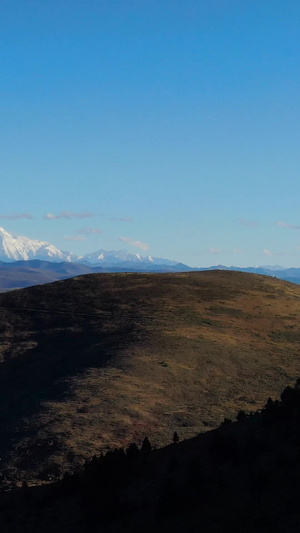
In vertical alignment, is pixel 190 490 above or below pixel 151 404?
above

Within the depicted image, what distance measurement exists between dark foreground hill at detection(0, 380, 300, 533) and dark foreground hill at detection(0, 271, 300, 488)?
1263cm

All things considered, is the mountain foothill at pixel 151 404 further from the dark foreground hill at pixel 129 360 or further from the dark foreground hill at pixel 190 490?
the dark foreground hill at pixel 129 360

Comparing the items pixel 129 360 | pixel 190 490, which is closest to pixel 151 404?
pixel 129 360

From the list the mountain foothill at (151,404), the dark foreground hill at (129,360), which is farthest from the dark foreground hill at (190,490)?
the dark foreground hill at (129,360)

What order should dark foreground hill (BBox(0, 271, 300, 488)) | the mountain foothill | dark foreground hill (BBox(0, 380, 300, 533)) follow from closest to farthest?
dark foreground hill (BBox(0, 380, 300, 533)) < the mountain foothill < dark foreground hill (BBox(0, 271, 300, 488))

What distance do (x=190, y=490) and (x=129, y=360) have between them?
3825 centimetres

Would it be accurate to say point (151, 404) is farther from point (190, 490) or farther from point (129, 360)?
point (190, 490)

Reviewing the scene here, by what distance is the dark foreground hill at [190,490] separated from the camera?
62.6 ft

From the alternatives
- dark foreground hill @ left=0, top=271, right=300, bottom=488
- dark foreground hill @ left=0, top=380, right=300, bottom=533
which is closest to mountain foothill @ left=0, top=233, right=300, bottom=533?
dark foreground hill @ left=0, top=380, right=300, bottom=533

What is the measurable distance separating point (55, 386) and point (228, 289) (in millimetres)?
41671

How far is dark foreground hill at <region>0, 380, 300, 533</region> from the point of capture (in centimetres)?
1909

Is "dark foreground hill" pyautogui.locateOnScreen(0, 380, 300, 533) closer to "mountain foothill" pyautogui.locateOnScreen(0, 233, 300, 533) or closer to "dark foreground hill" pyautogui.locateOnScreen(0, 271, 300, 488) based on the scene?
"mountain foothill" pyautogui.locateOnScreen(0, 233, 300, 533)

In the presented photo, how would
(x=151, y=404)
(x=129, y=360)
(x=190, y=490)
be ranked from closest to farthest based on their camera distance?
(x=190, y=490) → (x=151, y=404) → (x=129, y=360)

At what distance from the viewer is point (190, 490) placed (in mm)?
21703
